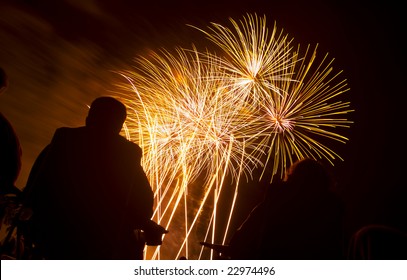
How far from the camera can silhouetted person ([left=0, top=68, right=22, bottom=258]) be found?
5.80ft

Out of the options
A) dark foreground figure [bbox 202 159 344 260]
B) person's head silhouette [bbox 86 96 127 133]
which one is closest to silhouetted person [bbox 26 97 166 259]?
person's head silhouette [bbox 86 96 127 133]

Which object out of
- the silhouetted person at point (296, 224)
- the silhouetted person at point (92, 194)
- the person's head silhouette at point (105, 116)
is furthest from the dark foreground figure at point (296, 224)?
the person's head silhouette at point (105, 116)

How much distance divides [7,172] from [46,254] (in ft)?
1.51

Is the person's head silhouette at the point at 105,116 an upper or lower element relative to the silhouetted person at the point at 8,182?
upper

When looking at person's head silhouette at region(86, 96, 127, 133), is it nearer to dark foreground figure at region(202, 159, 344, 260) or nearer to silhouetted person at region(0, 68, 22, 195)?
silhouetted person at region(0, 68, 22, 195)

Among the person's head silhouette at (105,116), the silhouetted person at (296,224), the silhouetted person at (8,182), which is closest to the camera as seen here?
the silhouetted person at (8,182)

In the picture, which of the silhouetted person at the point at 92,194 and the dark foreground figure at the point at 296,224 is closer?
the silhouetted person at the point at 92,194

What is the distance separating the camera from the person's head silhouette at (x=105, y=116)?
2014 mm

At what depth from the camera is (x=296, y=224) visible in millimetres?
2195

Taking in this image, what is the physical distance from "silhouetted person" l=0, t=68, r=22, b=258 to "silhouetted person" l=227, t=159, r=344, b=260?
1.22 m

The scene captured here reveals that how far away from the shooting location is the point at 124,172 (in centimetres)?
198

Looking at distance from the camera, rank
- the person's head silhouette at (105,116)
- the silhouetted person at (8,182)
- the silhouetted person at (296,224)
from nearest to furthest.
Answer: the silhouetted person at (8,182), the person's head silhouette at (105,116), the silhouetted person at (296,224)

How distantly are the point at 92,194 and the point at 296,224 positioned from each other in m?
1.17

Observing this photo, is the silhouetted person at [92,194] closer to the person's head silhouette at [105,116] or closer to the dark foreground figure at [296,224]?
the person's head silhouette at [105,116]
